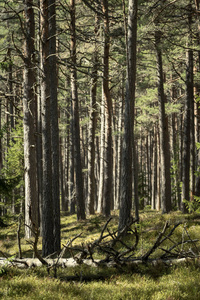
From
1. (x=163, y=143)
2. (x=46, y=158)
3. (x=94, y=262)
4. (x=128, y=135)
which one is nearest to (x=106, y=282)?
(x=94, y=262)

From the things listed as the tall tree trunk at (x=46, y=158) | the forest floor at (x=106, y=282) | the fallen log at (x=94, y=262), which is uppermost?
the tall tree trunk at (x=46, y=158)

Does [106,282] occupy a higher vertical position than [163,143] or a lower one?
lower

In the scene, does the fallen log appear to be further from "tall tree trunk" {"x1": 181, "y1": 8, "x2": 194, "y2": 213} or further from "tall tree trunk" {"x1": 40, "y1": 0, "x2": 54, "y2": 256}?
"tall tree trunk" {"x1": 181, "y1": 8, "x2": 194, "y2": 213}

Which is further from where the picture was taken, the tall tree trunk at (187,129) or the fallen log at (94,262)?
the tall tree trunk at (187,129)

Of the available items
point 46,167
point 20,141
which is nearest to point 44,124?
point 46,167

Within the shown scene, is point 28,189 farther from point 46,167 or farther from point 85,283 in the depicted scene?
point 85,283

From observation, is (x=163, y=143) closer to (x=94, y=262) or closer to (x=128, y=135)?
(x=128, y=135)

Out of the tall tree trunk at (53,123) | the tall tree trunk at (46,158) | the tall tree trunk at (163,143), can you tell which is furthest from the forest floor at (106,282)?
the tall tree trunk at (163,143)

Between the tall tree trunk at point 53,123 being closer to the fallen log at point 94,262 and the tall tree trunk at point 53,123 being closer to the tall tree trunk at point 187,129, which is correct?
the fallen log at point 94,262

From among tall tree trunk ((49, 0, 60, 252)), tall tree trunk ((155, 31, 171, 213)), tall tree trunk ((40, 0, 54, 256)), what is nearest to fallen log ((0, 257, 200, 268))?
tall tree trunk ((40, 0, 54, 256))

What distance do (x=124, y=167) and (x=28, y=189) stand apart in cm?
483

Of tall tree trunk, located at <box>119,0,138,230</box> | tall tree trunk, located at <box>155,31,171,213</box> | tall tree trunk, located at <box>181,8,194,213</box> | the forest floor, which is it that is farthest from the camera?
tall tree trunk, located at <box>155,31,171,213</box>

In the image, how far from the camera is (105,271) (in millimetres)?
6742

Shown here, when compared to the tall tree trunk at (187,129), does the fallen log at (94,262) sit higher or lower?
lower
